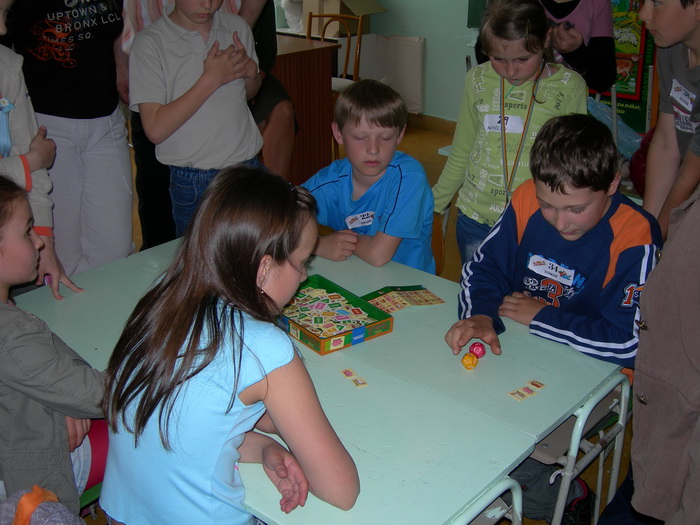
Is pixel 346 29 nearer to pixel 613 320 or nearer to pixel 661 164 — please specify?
pixel 661 164

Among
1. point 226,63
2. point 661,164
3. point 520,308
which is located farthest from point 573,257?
point 226,63

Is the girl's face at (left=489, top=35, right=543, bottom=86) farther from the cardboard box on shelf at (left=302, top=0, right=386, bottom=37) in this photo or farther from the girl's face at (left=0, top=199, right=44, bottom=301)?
the cardboard box on shelf at (left=302, top=0, right=386, bottom=37)

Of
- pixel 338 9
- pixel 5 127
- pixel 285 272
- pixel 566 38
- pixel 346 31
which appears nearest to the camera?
pixel 285 272

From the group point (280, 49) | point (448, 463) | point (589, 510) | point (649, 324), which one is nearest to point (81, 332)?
point (448, 463)

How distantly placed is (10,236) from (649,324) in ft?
4.71

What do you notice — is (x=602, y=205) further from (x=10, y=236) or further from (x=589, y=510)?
(x=10, y=236)

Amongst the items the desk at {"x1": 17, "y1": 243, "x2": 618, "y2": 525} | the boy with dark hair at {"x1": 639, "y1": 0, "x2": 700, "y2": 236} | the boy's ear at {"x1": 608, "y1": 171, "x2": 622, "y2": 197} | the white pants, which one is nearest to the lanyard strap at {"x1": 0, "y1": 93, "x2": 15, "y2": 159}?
the white pants

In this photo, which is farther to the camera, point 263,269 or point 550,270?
point 550,270

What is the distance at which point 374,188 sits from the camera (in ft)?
7.49

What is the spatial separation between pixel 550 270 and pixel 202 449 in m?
1.14

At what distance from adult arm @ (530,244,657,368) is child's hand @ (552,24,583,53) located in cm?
138

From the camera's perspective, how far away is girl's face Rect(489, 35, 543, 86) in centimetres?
225

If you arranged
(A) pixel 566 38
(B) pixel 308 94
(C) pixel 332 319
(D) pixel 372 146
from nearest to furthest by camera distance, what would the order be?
(C) pixel 332 319
(D) pixel 372 146
(A) pixel 566 38
(B) pixel 308 94

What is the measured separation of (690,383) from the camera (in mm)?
1257
